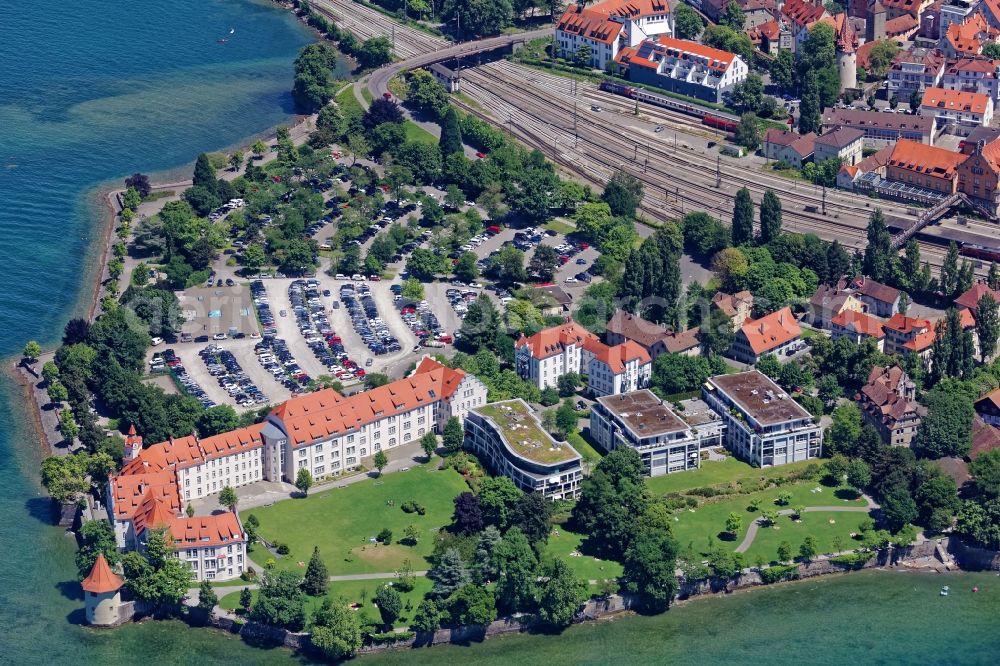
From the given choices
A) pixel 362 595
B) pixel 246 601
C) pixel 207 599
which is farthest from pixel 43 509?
pixel 362 595

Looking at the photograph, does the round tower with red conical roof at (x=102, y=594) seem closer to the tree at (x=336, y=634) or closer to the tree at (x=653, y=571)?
the tree at (x=336, y=634)

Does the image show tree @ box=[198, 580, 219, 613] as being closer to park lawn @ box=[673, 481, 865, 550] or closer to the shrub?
park lawn @ box=[673, 481, 865, 550]

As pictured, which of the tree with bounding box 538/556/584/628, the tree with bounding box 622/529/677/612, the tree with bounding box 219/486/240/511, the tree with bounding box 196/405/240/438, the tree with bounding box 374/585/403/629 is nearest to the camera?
the tree with bounding box 374/585/403/629

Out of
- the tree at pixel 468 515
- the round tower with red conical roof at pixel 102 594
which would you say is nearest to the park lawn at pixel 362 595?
the tree at pixel 468 515

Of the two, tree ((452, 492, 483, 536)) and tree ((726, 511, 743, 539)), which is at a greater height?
tree ((452, 492, 483, 536))

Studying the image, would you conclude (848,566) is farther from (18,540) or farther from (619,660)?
(18,540)

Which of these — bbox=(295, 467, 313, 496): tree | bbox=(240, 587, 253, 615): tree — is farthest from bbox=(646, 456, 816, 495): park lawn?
bbox=(240, 587, 253, 615): tree
